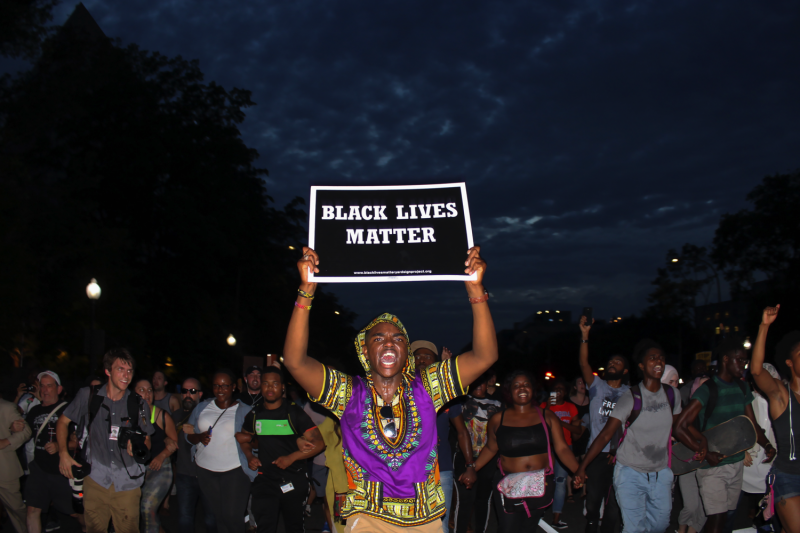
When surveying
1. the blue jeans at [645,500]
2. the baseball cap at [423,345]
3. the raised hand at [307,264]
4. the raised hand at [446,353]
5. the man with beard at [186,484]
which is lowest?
the blue jeans at [645,500]

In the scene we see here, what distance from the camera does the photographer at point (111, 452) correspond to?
6.30m

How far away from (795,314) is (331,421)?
3597 centimetres

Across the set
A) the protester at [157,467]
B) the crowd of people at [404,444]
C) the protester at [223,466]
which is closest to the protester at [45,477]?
the crowd of people at [404,444]

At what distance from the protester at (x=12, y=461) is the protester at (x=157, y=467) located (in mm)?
1334

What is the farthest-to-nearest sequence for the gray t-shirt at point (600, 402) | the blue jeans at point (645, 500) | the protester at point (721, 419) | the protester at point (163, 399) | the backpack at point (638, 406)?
the protester at point (163, 399) < the gray t-shirt at point (600, 402) < the protester at point (721, 419) < the backpack at point (638, 406) < the blue jeans at point (645, 500)

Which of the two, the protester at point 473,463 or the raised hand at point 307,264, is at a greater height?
the raised hand at point 307,264

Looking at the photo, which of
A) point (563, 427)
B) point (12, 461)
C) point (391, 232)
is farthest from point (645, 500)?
point (12, 461)

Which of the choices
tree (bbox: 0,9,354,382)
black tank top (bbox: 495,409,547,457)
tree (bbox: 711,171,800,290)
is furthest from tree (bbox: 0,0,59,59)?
tree (bbox: 711,171,800,290)

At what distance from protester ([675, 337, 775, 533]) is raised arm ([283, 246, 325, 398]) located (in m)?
4.57

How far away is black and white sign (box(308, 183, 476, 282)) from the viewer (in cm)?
407

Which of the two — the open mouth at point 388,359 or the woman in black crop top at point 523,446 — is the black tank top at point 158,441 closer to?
the woman in black crop top at point 523,446

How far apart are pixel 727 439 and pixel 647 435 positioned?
1.05m

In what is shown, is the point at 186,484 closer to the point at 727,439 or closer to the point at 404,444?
the point at 404,444

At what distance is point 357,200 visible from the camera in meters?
4.23
